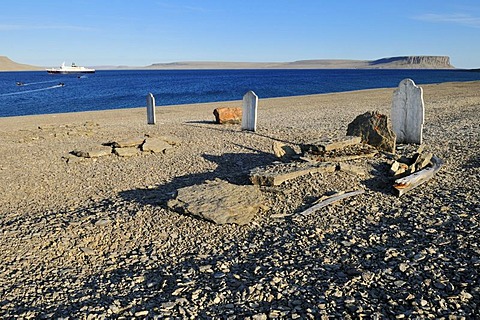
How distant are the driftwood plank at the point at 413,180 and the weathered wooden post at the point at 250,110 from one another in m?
7.22

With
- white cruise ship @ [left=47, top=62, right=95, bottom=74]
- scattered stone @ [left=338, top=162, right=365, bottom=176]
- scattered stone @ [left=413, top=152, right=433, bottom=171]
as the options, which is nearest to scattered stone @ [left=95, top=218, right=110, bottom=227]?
scattered stone @ [left=338, top=162, right=365, bottom=176]

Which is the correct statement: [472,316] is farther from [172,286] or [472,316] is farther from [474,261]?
[172,286]

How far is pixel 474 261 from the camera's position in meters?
4.86

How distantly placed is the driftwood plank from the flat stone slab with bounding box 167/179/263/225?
8.05 ft

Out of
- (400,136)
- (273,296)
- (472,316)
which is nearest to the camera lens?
(472,316)

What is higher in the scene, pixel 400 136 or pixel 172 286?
pixel 400 136

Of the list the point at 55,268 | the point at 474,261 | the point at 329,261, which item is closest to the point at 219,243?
the point at 329,261

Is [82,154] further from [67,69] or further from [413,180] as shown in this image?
[67,69]

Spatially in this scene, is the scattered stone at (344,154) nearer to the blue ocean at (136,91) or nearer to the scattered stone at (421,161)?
the scattered stone at (421,161)

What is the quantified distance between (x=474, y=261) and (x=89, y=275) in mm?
4549

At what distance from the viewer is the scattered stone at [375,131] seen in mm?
10320

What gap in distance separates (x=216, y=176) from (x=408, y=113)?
5769mm

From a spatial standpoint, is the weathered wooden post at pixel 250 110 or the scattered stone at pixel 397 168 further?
the weathered wooden post at pixel 250 110

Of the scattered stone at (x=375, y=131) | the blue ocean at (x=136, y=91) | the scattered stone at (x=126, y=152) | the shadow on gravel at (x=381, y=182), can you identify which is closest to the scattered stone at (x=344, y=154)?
the scattered stone at (x=375, y=131)
